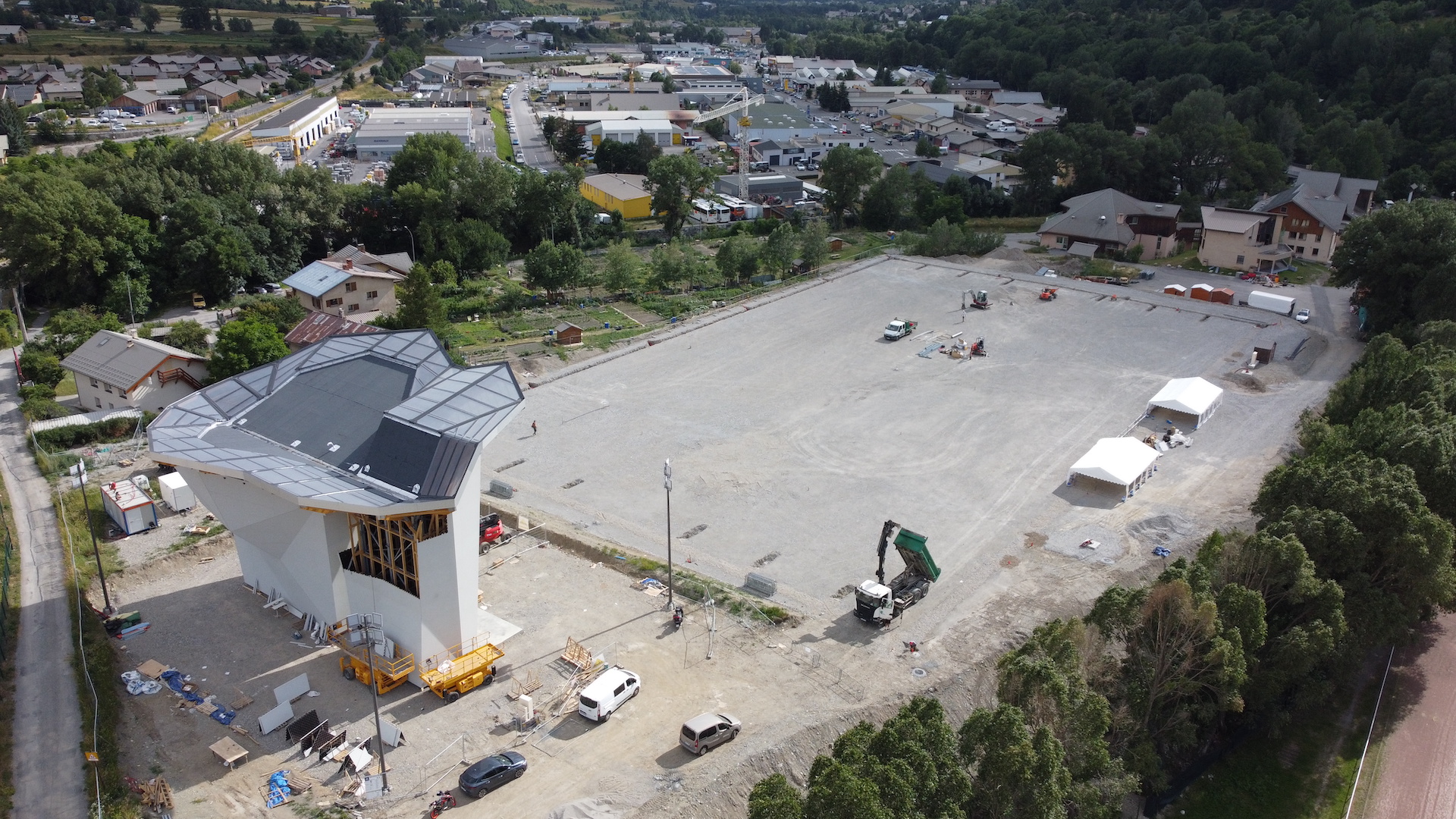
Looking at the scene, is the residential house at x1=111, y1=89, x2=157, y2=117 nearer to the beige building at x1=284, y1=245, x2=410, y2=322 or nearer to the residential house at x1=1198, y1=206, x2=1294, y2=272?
the beige building at x1=284, y1=245, x2=410, y2=322

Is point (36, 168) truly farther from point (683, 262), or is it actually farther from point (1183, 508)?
point (1183, 508)

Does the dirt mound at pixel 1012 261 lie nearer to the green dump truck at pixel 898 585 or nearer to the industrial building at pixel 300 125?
the green dump truck at pixel 898 585

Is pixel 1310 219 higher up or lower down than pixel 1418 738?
higher up

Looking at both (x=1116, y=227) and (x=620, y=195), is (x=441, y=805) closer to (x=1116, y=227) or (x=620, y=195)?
(x=1116, y=227)

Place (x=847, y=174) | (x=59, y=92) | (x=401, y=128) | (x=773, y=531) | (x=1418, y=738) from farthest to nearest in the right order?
(x=59, y=92) < (x=401, y=128) < (x=847, y=174) < (x=773, y=531) < (x=1418, y=738)

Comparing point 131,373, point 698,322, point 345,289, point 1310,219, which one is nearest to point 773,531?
point 698,322
